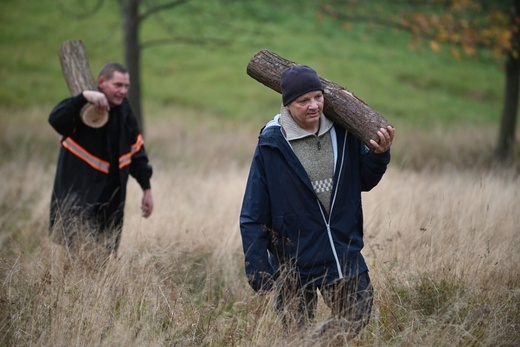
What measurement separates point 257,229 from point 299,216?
27 cm

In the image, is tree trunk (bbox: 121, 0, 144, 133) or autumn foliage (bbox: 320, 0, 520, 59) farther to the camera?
tree trunk (bbox: 121, 0, 144, 133)

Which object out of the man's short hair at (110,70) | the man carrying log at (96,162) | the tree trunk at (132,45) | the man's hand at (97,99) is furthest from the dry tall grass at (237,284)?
the tree trunk at (132,45)

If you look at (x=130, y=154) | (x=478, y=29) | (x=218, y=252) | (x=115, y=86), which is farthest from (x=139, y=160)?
(x=478, y=29)

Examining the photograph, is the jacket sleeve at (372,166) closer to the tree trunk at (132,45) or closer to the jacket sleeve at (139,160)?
the jacket sleeve at (139,160)

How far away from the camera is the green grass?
19.9 m

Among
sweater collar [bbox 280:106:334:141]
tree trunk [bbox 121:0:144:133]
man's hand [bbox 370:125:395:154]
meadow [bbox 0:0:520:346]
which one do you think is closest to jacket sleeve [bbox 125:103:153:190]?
meadow [bbox 0:0:520:346]

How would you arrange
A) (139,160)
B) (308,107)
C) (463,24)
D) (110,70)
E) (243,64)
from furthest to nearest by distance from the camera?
(243,64)
(463,24)
(139,160)
(110,70)
(308,107)

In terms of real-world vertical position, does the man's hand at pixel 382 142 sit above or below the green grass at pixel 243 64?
above

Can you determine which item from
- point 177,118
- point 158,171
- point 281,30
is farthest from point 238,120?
point 281,30

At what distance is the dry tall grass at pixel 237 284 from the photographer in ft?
12.7

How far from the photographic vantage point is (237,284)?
5.33 m

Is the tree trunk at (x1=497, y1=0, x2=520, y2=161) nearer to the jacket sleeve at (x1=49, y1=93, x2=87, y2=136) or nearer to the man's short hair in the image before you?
the man's short hair

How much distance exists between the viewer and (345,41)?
2738 cm

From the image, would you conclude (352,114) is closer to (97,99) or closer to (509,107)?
(97,99)
